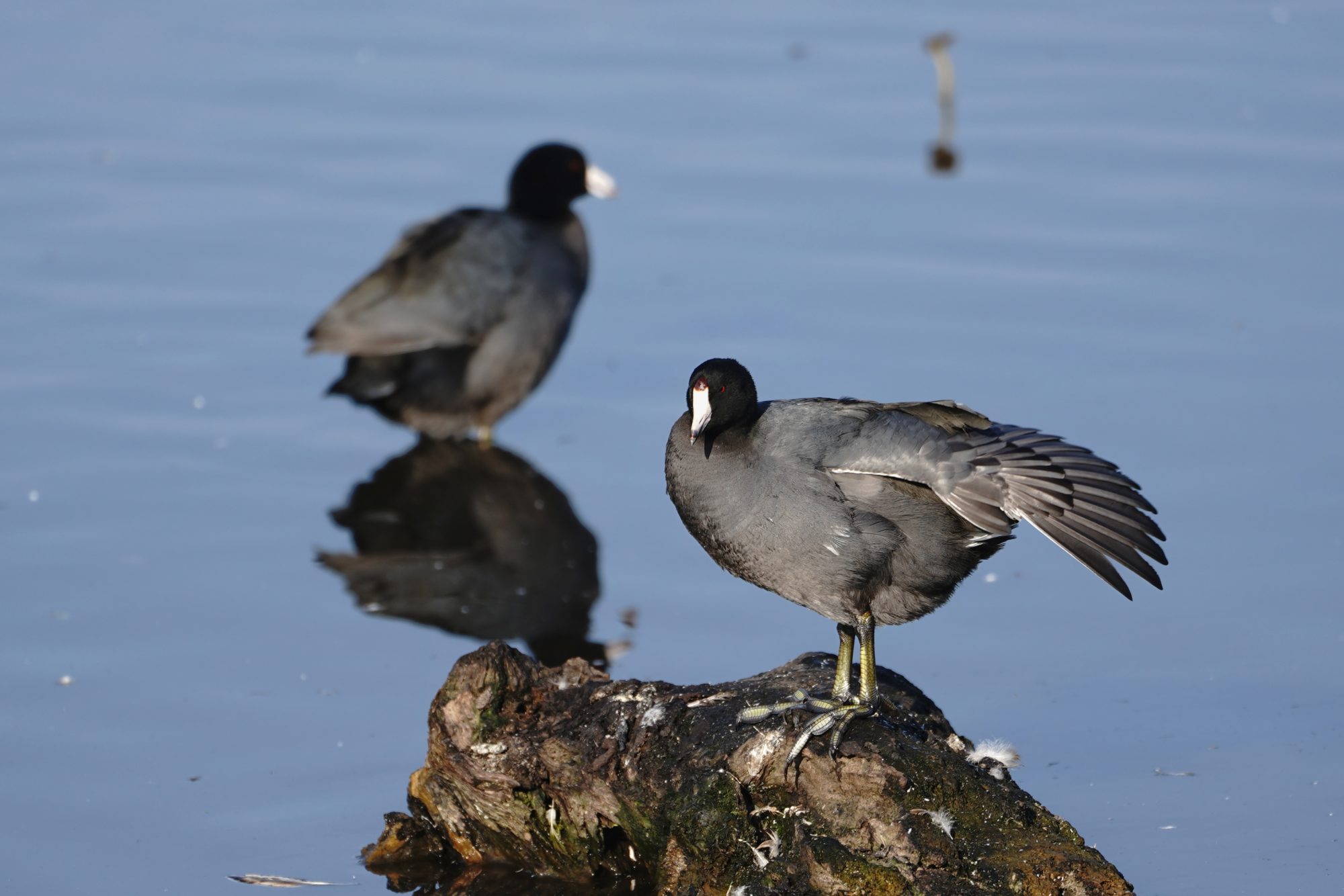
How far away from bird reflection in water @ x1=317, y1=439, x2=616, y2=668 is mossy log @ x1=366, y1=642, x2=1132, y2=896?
1184mm

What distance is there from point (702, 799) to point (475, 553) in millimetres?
2588

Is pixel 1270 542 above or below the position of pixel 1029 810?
above

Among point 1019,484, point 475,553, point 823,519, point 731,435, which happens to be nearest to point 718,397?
point 731,435

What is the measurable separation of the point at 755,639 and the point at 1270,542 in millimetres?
1738

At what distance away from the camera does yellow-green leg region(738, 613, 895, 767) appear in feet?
12.1

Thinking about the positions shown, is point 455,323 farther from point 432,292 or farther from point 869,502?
point 869,502

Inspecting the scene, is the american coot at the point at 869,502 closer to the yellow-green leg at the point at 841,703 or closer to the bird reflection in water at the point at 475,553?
the yellow-green leg at the point at 841,703

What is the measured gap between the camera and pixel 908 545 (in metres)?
3.93

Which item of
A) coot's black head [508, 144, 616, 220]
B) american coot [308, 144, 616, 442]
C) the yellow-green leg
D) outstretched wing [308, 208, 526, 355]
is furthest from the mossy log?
coot's black head [508, 144, 616, 220]

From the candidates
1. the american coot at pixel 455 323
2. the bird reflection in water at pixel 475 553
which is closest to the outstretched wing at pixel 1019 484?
the bird reflection in water at pixel 475 553

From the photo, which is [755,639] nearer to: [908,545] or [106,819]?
[908,545]

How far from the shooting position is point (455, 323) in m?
7.29

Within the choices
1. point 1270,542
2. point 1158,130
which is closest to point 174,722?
point 1270,542

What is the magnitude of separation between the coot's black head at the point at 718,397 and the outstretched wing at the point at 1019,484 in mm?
223
